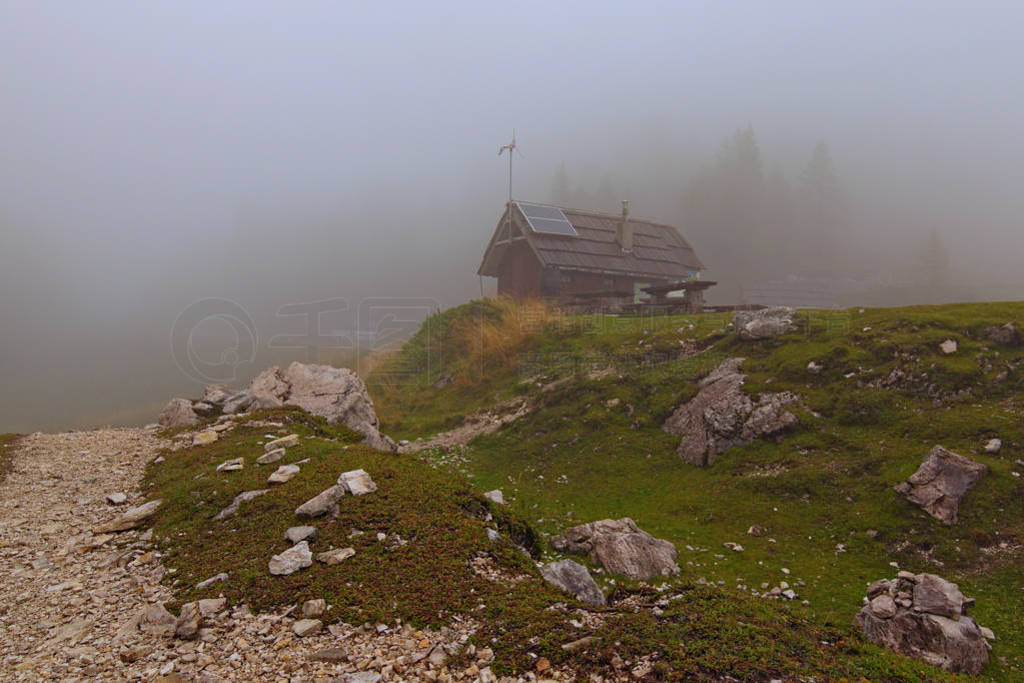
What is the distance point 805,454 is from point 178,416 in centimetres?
1493

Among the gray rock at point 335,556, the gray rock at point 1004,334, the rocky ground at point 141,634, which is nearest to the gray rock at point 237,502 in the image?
the rocky ground at point 141,634

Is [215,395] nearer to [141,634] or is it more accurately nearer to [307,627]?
[141,634]

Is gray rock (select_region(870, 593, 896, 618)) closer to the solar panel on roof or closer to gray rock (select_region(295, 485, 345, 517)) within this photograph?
gray rock (select_region(295, 485, 345, 517))

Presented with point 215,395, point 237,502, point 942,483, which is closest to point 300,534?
point 237,502

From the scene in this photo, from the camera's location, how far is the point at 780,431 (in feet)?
44.1

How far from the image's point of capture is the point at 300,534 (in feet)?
20.5

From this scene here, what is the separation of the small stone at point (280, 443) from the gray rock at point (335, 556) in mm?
4167

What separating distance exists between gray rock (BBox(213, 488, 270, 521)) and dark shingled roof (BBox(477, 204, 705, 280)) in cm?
2552

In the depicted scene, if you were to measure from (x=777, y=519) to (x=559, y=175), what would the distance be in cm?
7503

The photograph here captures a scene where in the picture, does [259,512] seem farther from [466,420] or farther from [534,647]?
[466,420]

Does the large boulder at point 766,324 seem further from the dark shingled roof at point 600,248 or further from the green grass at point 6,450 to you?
the green grass at point 6,450

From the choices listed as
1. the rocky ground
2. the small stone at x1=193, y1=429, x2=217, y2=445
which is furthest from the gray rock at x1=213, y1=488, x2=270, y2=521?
the small stone at x1=193, y1=429, x2=217, y2=445

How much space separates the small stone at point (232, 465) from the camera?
8703 mm

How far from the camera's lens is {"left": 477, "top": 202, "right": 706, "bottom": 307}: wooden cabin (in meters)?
32.9
